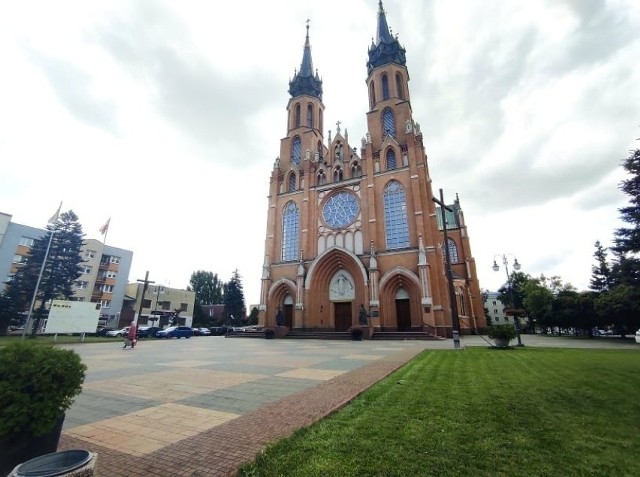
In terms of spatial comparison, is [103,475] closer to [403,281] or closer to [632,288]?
[632,288]

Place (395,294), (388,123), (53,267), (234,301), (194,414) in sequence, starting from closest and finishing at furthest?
1. (194,414)
2. (395,294)
3. (53,267)
4. (388,123)
5. (234,301)

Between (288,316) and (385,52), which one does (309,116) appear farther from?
(288,316)

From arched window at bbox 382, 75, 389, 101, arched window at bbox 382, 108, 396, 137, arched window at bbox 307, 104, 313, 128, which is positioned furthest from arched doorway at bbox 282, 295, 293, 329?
arched window at bbox 382, 75, 389, 101

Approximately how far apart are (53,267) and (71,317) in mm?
13805

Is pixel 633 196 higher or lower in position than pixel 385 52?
lower

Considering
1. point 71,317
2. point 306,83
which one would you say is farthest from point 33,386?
point 306,83

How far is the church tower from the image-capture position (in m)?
29.1

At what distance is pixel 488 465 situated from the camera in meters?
2.93

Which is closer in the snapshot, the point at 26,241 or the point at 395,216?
the point at 395,216

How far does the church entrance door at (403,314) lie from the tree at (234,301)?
3618 centimetres

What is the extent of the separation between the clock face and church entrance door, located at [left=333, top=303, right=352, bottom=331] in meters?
8.75

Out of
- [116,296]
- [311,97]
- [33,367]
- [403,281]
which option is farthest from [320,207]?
[116,296]

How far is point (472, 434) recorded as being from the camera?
12.1 ft

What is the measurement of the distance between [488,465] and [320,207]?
3391 cm
